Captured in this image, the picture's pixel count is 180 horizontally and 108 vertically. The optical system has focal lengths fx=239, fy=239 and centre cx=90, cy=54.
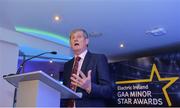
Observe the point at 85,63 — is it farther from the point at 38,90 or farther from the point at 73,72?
the point at 38,90

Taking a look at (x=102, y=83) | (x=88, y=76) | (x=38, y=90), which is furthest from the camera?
(x=102, y=83)

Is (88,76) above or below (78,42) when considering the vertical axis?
below

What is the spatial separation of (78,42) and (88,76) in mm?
334

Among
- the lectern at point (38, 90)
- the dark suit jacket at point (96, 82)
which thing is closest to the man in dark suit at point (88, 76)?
the dark suit jacket at point (96, 82)

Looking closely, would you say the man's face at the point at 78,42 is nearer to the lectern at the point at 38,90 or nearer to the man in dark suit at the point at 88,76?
the man in dark suit at the point at 88,76

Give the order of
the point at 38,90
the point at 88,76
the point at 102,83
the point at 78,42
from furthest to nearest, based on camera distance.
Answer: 1. the point at 78,42
2. the point at 102,83
3. the point at 88,76
4. the point at 38,90

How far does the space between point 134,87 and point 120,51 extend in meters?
0.95

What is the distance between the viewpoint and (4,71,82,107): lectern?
3.92 feet

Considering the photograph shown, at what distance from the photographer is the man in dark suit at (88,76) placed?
54.6 inches

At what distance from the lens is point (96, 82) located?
155 centimetres

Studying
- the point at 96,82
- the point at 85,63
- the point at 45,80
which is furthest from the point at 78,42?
the point at 45,80

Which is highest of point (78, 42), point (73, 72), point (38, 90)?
point (78, 42)

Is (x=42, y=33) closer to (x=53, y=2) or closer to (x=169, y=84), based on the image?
(x=53, y=2)

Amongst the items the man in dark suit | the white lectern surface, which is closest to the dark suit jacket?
the man in dark suit
